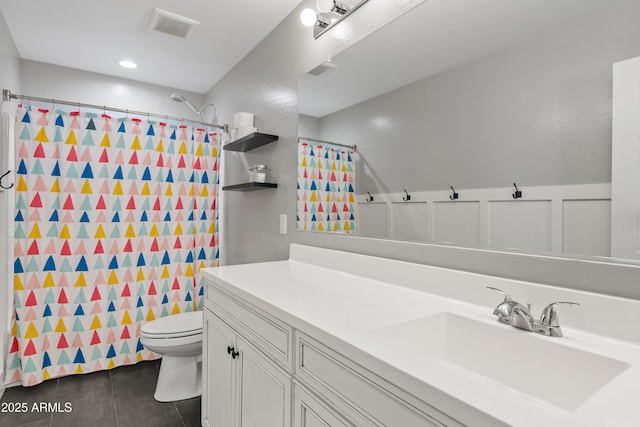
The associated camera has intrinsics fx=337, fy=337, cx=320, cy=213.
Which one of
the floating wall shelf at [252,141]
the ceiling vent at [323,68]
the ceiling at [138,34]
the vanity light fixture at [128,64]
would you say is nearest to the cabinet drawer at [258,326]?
the floating wall shelf at [252,141]

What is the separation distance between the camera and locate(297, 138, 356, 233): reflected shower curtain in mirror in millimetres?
1657

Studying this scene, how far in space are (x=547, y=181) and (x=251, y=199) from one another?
197cm

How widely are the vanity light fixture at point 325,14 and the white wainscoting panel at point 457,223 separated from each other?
3.37ft

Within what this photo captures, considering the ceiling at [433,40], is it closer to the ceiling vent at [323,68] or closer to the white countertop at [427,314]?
the ceiling vent at [323,68]

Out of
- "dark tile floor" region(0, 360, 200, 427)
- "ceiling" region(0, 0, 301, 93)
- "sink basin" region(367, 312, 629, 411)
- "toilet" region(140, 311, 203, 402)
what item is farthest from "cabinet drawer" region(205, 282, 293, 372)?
"ceiling" region(0, 0, 301, 93)

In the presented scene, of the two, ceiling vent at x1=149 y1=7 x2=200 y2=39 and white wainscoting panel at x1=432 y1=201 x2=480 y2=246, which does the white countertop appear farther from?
ceiling vent at x1=149 y1=7 x2=200 y2=39

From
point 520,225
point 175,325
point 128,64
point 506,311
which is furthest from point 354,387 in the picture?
point 128,64

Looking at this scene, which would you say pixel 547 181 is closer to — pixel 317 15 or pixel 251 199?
pixel 317 15

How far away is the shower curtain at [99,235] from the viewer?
2.17m

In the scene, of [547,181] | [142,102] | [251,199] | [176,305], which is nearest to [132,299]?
[176,305]

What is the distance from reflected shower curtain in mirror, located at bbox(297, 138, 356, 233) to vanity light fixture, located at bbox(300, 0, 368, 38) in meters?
0.59

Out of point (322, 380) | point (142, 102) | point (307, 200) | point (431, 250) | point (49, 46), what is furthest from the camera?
point (142, 102)

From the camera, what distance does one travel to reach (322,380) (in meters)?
0.85

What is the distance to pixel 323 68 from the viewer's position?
5.85 ft
